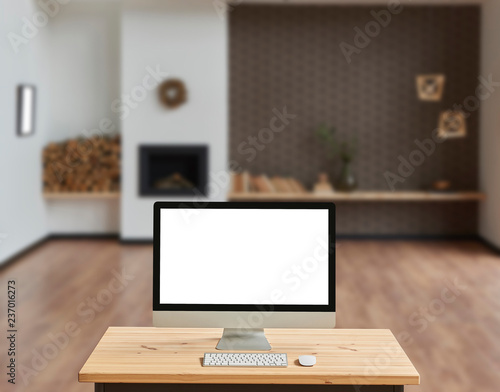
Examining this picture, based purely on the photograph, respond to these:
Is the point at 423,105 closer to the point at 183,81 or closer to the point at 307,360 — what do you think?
the point at 183,81

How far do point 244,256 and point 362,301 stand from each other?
9.85ft

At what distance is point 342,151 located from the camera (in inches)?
277

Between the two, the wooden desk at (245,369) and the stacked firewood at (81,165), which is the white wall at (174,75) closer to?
the stacked firewood at (81,165)

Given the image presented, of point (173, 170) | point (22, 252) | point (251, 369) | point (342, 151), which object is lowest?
point (22, 252)

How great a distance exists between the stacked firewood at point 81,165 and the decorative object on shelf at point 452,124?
11.3 feet

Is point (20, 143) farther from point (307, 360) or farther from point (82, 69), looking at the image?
point (307, 360)

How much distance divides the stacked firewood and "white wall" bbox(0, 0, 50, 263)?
0.15m

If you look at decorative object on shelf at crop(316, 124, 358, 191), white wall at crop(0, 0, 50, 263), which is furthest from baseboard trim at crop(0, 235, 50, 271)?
decorative object on shelf at crop(316, 124, 358, 191)

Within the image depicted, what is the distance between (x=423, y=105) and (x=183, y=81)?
2.55 meters

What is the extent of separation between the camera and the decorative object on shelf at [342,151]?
270 inches

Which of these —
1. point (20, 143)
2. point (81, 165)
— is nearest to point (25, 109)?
point (20, 143)

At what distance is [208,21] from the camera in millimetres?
6672

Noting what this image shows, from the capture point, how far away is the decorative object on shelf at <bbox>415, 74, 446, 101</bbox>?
693cm

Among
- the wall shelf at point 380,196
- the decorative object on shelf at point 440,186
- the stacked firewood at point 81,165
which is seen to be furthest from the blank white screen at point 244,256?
the decorative object on shelf at point 440,186
